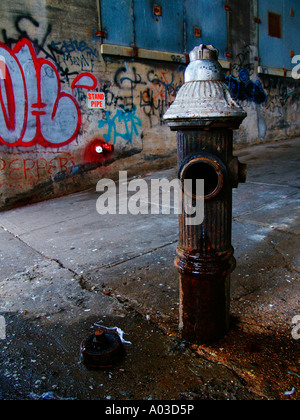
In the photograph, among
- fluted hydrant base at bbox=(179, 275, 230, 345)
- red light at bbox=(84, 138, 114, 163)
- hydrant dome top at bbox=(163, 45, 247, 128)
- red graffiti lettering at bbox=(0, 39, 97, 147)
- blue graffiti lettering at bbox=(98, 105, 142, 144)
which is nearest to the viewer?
hydrant dome top at bbox=(163, 45, 247, 128)

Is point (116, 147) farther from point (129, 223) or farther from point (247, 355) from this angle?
point (247, 355)

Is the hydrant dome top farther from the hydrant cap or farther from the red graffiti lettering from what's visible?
the red graffiti lettering

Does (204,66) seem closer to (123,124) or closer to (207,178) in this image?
(207,178)

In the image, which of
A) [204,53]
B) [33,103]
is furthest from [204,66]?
[33,103]

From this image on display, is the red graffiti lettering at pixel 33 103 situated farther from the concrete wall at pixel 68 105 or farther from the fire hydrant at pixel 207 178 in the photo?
the fire hydrant at pixel 207 178

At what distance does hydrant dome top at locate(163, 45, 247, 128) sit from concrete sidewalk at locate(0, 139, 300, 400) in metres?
Result: 1.20

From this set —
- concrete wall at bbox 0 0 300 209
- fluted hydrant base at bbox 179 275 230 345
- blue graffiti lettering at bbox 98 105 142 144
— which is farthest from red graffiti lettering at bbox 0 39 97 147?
fluted hydrant base at bbox 179 275 230 345

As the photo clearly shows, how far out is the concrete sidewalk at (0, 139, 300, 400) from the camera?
1.66 m

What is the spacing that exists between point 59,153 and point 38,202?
876 mm

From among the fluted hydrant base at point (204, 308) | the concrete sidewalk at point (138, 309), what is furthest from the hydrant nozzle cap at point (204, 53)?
the concrete sidewalk at point (138, 309)

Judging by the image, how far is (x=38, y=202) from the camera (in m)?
5.65

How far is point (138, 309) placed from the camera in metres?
2.30
